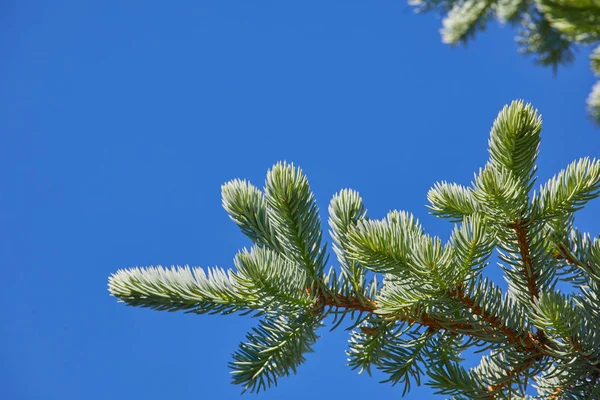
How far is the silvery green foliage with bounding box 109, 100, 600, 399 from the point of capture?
121cm

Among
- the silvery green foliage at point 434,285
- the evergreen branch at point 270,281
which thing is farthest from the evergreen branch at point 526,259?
the evergreen branch at point 270,281

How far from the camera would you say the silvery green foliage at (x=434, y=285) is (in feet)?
3.98

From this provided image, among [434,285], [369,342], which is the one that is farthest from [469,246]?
[369,342]

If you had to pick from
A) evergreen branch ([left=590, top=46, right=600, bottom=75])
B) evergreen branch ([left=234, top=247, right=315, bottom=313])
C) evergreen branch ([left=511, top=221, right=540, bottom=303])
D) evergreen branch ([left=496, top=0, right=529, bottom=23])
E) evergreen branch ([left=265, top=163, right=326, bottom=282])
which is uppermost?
evergreen branch ([left=265, top=163, right=326, bottom=282])

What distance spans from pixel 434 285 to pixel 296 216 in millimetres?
345

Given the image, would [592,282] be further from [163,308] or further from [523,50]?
[163,308]

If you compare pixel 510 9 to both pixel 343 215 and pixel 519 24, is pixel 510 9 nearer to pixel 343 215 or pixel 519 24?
pixel 519 24

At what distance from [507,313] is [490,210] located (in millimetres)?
246

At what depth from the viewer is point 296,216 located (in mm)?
1350

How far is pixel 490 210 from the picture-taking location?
49.5 inches

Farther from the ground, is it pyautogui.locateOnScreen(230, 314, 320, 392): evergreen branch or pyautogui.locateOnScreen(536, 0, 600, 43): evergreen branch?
pyautogui.locateOnScreen(230, 314, 320, 392): evergreen branch

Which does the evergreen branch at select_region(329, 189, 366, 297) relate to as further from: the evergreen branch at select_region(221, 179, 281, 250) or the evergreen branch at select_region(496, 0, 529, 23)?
the evergreen branch at select_region(496, 0, 529, 23)

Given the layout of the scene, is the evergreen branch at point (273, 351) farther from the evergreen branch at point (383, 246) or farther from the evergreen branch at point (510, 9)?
the evergreen branch at point (510, 9)

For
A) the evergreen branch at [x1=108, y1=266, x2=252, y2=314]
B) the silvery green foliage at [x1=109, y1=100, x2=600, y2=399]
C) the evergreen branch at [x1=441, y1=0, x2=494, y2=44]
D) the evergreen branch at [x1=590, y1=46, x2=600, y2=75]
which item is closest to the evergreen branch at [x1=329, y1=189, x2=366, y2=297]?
the silvery green foliage at [x1=109, y1=100, x2=600, y2=399]
